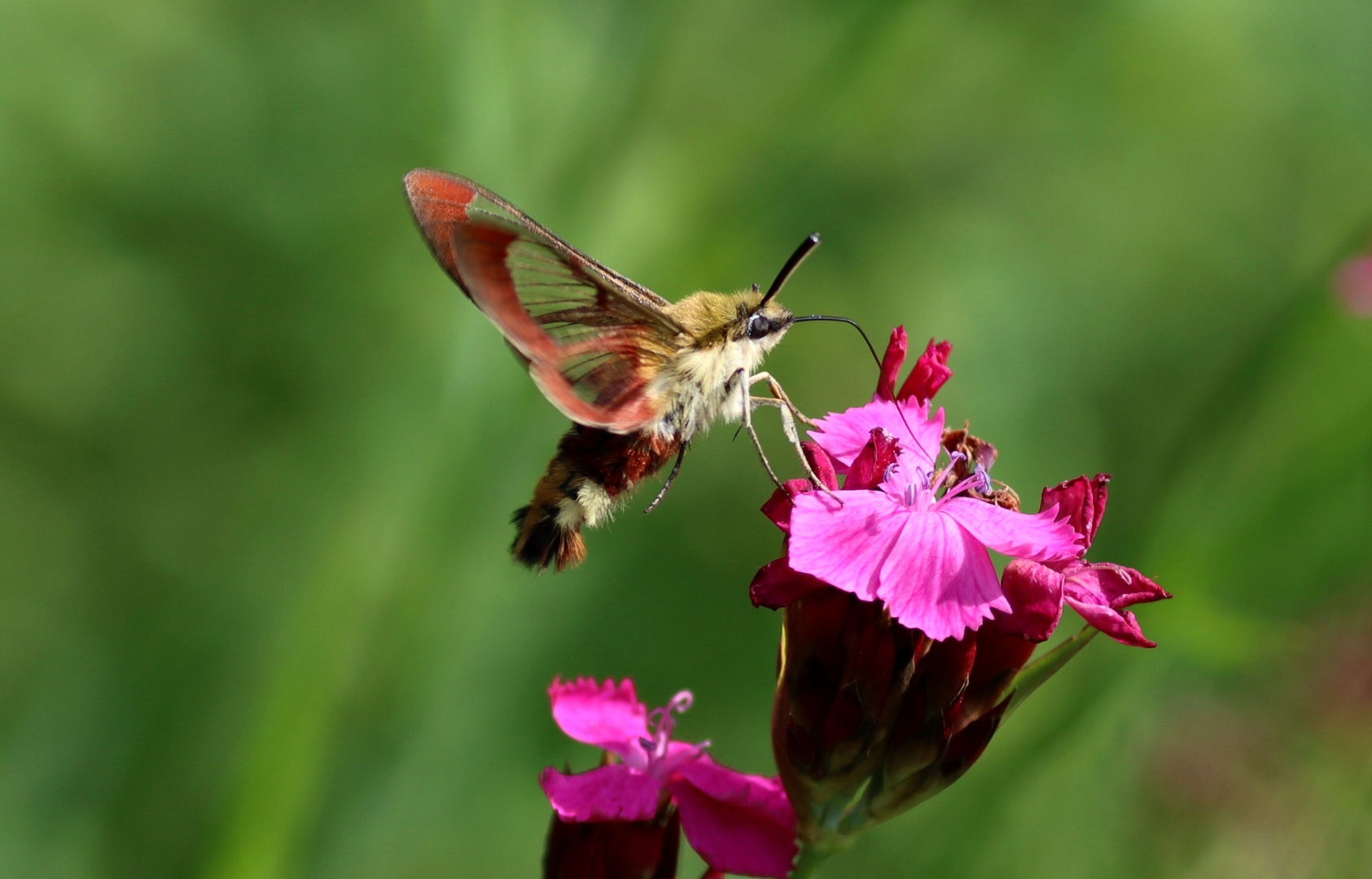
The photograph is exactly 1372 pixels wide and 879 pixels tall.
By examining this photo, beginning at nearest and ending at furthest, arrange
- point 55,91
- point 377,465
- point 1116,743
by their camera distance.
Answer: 1. point 1116,743
2. point 377,465
3. point 55,91

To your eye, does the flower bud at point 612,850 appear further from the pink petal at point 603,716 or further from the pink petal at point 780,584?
the pink petal at point 780,584

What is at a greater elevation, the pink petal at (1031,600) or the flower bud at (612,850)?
the pink petal at (1031,600)

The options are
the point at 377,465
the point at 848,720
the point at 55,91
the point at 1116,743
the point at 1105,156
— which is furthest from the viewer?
the point at 1105,156

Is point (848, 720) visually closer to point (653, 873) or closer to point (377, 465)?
point (653, 873)

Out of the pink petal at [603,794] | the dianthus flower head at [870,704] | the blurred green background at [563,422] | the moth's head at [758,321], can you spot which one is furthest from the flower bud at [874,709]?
the blurred green background at [563,422]

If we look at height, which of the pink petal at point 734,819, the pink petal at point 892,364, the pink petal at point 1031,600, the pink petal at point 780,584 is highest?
the pink petal at point 892,364

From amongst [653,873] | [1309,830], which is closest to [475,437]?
[653,873]
